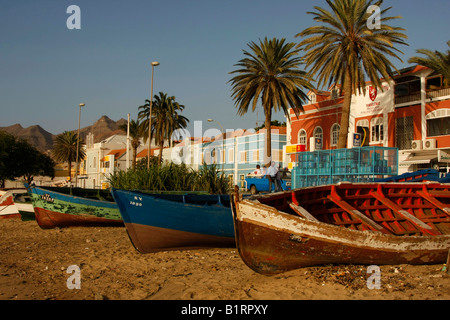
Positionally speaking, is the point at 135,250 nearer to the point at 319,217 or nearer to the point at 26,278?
the point at 26,278

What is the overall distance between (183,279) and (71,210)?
8.72 m

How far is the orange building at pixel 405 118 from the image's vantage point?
29.1m

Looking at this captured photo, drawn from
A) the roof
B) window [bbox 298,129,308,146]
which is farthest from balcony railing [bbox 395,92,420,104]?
the roof

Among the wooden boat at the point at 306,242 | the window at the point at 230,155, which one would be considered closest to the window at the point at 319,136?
the window at the point at 230,155

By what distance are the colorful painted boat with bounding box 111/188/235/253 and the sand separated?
0.38 m

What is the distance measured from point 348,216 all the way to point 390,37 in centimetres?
2056

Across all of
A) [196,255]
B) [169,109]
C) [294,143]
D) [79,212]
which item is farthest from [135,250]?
[169,109]

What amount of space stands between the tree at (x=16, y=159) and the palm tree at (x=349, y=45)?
1536 inches

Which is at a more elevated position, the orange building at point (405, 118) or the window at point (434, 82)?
the window at point (434, 82)

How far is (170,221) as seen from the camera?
33.6ft

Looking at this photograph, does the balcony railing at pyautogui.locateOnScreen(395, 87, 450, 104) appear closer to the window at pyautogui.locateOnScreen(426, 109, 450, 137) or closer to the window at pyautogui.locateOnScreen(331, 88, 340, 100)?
the window at pyautogui.locateOnScreen(426, 109, 450, 137)

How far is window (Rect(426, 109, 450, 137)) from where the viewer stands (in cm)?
2895

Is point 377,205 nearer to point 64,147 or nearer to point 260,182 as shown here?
point 260,182

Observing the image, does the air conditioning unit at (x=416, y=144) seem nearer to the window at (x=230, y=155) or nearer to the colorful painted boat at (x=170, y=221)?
the colorful painted boat at (x=170, y=221)
